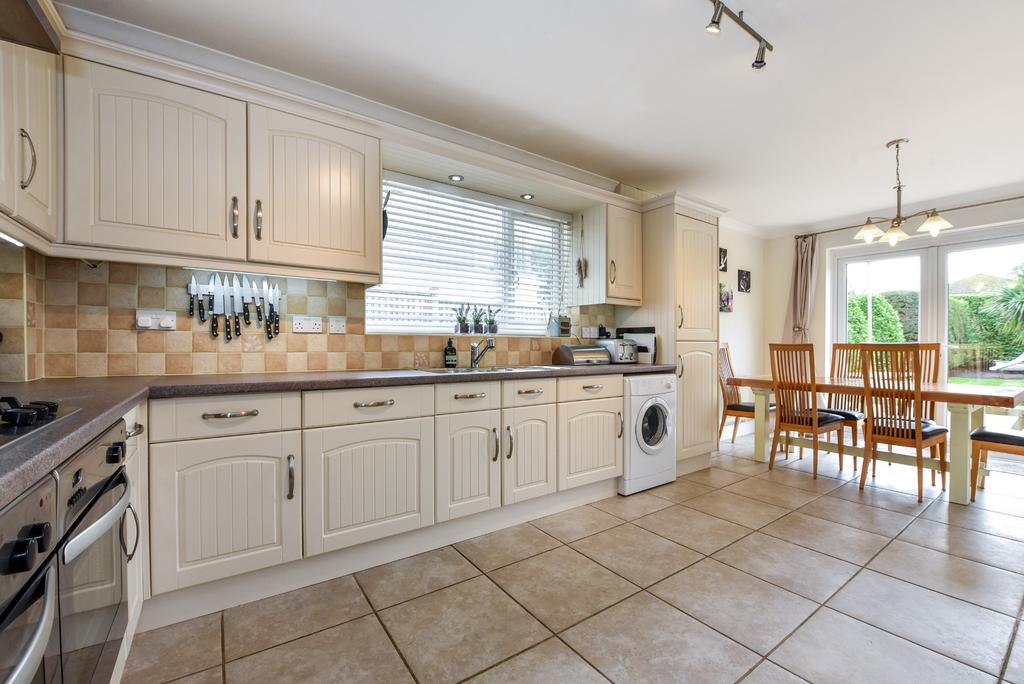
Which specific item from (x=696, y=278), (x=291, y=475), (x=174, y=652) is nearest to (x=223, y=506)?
(x=291, y=475)

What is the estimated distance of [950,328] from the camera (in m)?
4.45

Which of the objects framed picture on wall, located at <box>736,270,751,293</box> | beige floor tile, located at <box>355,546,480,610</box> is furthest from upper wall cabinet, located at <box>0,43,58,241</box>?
framed picture on wall, located at <box>736,270,751,293</box>

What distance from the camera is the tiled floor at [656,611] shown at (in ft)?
4.73

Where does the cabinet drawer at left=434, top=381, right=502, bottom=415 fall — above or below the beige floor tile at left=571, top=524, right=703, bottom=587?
above

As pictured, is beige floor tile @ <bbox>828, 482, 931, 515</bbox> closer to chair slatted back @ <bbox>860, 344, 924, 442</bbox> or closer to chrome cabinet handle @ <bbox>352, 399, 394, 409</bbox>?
chair slatted back @ <bbox>860, 344, 924, 442</bbox>

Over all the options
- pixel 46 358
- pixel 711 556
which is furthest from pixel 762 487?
pixel 46 358

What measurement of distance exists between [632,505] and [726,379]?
2182mm

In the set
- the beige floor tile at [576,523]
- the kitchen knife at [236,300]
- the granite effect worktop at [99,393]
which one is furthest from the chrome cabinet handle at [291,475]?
the beige floor tile at [576,523]

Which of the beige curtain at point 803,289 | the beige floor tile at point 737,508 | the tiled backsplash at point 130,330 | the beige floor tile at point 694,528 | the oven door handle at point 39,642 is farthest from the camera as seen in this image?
the beige curtain at point 803,289

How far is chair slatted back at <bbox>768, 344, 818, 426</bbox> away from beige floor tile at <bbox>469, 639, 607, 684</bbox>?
2.91m

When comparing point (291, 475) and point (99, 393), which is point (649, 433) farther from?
point (99, 393)

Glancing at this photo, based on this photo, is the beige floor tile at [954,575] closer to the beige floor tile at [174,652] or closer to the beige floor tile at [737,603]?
the beige floor tile at [737,603]

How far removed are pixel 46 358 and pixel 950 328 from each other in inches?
269

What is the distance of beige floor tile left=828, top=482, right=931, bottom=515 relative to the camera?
9.22 ft
